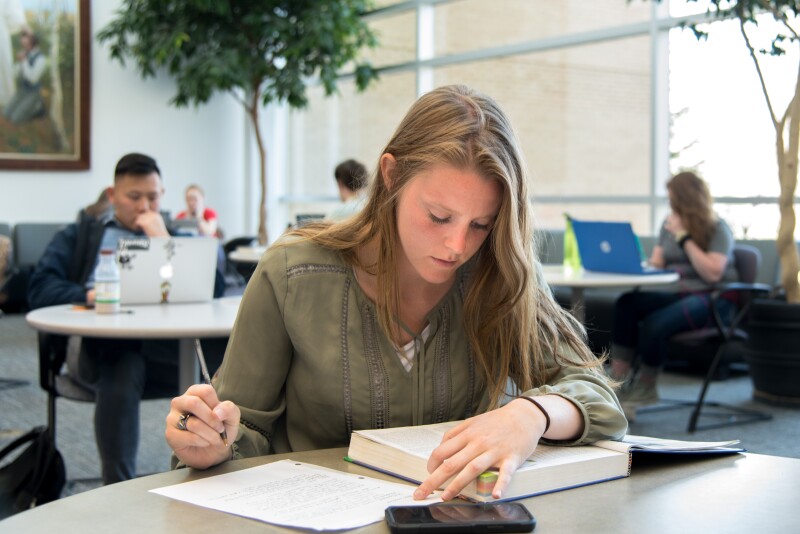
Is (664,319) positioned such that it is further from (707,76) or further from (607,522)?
(607,522)

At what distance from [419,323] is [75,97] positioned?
837cm

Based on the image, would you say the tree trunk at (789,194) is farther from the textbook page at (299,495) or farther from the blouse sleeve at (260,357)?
the textbook page at (299,495)

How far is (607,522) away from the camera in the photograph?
3.00 ft

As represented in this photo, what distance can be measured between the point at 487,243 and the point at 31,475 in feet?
4.50

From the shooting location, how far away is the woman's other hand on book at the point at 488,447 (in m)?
0.97

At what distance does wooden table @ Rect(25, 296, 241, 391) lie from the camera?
2.38 metres

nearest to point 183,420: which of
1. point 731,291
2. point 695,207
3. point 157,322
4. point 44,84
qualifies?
point 157,322

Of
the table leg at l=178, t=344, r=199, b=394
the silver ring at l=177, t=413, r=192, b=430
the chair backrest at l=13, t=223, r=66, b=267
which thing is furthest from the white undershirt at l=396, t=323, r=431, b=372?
the chair backrest at l=13, t=223, r=66, b=267

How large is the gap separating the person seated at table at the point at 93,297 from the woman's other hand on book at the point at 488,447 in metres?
1.98

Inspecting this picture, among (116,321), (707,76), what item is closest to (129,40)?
(707,76)

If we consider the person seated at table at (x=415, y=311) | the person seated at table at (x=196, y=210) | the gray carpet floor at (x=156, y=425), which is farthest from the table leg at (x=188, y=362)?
the person seated at table at (x=196, y=210)

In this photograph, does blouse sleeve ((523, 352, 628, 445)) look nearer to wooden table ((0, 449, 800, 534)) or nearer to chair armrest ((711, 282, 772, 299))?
wooden table ((0, 449, 800, 534))

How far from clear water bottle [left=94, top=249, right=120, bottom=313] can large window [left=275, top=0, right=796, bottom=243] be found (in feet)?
12.1

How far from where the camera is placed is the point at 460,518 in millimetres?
884
